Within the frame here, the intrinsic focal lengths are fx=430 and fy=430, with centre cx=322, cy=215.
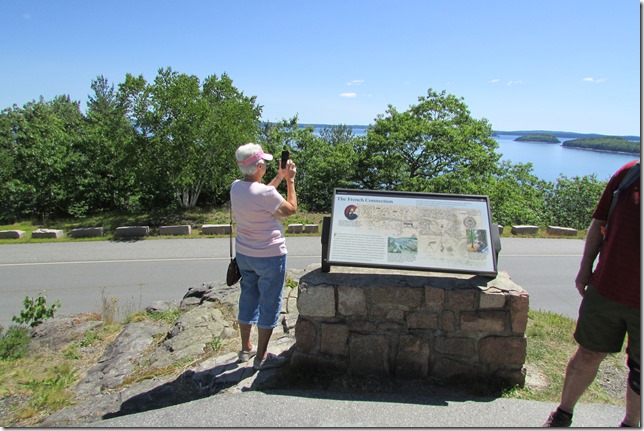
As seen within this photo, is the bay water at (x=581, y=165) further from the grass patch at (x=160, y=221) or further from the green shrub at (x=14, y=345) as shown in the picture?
the green shrub at (x=14, y=345)

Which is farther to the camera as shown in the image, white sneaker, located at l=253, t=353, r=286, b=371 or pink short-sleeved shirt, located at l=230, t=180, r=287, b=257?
white sneaker, located at l=253, t=353, r=286, b=371

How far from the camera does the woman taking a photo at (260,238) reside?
3.43 metres

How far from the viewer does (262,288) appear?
11.8 feet

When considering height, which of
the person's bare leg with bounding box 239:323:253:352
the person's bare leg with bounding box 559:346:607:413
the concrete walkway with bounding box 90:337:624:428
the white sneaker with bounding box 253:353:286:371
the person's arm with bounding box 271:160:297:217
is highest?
the person's arm with bounding box 271:160:297:217

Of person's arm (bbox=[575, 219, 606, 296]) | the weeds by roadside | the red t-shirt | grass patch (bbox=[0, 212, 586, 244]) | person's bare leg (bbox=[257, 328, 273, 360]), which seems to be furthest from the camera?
grass patch (bbox=[0, 212, 586, 244])

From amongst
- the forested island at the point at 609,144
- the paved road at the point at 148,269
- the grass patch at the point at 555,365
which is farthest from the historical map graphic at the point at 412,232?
the forested island at the point at 609,144

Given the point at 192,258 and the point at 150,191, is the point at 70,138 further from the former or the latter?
the point at 192,258

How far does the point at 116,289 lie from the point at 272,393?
744 centimetres

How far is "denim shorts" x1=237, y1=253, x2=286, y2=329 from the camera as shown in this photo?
3551 mm

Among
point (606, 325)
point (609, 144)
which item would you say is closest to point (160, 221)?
point (606, 325)

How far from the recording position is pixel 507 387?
3518 mm

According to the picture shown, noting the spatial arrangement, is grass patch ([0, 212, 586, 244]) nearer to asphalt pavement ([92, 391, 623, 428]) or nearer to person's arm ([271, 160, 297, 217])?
person's arm ([271, 160, 297, 217])

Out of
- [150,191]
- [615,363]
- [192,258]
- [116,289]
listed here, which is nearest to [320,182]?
[150,191]

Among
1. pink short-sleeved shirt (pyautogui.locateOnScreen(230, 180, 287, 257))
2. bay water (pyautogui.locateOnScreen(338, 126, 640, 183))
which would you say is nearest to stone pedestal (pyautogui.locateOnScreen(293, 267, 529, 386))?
pink short-sleeved shirt (pyautogui.locateOnScreen(230, 180, 287, 257))
